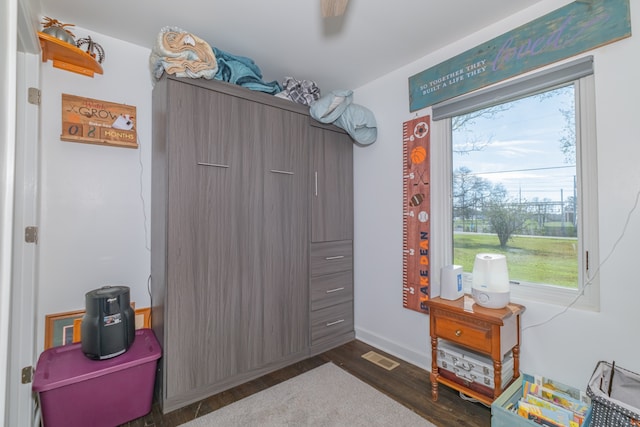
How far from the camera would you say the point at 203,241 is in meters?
1.98

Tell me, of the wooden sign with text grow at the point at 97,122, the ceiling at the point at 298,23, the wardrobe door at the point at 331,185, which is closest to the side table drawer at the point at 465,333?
the wardrobe door at the point at 331,185

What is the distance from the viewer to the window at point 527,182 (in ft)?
5.48

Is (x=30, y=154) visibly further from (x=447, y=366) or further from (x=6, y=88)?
(x=447, y=366)

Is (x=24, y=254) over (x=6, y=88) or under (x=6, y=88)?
under

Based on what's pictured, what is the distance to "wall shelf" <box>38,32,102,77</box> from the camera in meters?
1.75

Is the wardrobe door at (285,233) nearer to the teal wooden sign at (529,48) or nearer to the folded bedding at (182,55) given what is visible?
the folded bedding at (182,55)

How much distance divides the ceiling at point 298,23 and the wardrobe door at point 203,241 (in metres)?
0.48

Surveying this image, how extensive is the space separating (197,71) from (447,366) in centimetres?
257

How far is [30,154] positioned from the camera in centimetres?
165

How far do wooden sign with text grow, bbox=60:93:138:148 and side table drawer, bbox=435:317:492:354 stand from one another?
251 cm

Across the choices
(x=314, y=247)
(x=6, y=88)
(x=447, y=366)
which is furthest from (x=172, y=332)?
(x=447, y=366)

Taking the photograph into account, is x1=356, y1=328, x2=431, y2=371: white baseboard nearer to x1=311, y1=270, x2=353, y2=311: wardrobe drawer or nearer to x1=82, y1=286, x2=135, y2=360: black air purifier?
x1=311, y1=270, x2=353, y2=311: wardrobe drawer

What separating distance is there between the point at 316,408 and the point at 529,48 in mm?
2648

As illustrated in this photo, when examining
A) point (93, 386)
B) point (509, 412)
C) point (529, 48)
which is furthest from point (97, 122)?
point (509, 412)
